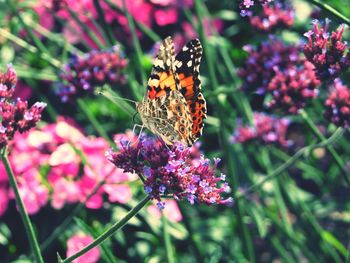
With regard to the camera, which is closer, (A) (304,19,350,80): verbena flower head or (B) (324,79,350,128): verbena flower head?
(A) (304,19,350,80): verbena flower head

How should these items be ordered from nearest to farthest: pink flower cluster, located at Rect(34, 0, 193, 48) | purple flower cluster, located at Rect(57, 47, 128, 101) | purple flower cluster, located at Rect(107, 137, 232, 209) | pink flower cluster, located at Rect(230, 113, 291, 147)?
purple flower cluster, located at Rect(107, 137, 232, 209) < purple flower cluster, located at Rect(57, 47, 128, 101) < pink flower cluster, located at Rect(230, 113, 291, 147) < pink flower cluster, located at Rect(34, 0, 193, 48)

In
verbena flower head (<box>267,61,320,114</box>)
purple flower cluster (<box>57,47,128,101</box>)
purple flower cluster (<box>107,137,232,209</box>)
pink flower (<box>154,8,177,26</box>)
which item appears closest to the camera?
purple flower cluster (<box>107,137,232,209</box>)

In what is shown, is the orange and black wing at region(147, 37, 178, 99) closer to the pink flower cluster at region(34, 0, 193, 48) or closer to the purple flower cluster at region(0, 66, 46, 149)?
the purple flower cluster at region(0, 66, 46, 149)

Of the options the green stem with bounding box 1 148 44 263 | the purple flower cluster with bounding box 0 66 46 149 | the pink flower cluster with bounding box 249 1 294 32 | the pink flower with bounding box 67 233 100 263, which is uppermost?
the pink flower cluster with bounding box 249 1 294 32

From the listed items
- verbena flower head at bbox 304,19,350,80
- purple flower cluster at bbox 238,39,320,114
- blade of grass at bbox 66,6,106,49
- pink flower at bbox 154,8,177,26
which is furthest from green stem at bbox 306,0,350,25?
pink flower at bbox 154,8,177,26

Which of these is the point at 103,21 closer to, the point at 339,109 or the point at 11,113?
the point at 11,113

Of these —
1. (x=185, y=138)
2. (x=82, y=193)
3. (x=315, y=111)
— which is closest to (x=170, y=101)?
(x=185, y=138)
